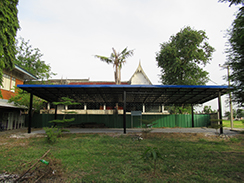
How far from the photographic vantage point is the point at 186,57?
23.7m

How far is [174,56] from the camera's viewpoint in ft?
80.2

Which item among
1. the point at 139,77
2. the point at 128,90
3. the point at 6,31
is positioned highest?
the point at 139,77

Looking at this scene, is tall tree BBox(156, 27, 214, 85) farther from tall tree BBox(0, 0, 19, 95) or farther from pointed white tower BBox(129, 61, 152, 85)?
tall tree BBox(0, 0, 19, 95)

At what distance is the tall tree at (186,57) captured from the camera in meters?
23.4

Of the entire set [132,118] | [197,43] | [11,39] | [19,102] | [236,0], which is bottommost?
[132,118]

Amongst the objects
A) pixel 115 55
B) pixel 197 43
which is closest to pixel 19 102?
pixel 115 55

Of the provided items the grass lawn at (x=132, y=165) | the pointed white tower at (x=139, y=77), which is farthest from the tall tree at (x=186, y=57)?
the grass lawn at (x=132, y=165)

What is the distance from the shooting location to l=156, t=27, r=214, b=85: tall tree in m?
23.4

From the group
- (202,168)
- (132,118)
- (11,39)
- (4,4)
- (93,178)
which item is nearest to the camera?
(93,178)

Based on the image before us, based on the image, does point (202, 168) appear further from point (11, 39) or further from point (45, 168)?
point (11, 39)

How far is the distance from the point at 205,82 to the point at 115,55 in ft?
45.3

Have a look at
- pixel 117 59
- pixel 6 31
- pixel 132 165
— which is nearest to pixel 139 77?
pixel 117 59

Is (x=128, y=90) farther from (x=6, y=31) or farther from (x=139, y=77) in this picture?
(x=139, y=77)

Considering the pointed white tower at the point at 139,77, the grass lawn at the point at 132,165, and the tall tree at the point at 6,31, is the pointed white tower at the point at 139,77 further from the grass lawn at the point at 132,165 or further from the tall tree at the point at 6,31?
the tall tree at the point at 6,31
